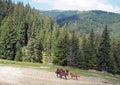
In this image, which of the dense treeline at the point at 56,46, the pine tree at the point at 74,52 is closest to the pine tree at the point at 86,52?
the dense treeline at the point at 56,46

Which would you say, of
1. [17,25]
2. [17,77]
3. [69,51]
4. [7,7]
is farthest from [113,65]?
[7,7]

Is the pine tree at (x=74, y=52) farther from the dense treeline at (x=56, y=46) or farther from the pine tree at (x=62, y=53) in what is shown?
the pine tree at (x=62, y=53)

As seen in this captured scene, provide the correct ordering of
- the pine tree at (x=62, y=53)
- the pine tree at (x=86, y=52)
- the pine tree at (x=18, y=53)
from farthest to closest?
1. the pine tree at (x=18, y=53)
2. the pine tree at (x=86, y=52)
3. the pine tree at (x=62, y=53)

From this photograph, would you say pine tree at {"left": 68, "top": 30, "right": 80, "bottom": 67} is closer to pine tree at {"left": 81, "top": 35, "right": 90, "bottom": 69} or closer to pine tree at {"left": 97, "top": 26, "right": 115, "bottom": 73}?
pine tree at {"left": 81, "top": 35, "right": 90, "bottom": 69}

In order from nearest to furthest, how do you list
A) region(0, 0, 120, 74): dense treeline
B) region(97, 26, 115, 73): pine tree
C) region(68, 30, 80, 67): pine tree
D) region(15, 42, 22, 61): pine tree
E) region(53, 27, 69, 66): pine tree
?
region(53, 27, 69, 66): pine tree
region(68, 30, 80, 67): pine tree
region(0, 0, 120, 74): dense treeline
region(97, 26, 115, 73): pine tree
region(15, 42, 22, 61): pine tree

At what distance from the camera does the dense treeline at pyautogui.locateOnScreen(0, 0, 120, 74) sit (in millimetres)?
81688

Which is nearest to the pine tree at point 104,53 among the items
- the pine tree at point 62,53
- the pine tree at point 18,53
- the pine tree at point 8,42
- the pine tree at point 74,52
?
the pine tree at point 74,52

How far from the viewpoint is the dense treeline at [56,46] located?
268ft

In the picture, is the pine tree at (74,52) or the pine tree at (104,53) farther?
the pine tree at (104,53)

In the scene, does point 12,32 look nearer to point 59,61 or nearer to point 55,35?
point 55,35

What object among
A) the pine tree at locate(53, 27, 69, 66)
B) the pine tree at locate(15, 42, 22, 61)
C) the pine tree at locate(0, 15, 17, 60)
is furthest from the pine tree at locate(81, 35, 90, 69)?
the pine tree at locate(0, 15, 17, 60)

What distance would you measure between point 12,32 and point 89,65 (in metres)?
35.3

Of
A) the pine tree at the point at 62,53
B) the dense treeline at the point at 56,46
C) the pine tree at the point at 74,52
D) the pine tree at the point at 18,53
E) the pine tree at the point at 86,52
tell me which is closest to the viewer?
the pine tree at the point at 62,53

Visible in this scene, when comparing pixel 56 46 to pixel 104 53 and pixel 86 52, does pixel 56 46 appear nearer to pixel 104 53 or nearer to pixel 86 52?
pixel 86 52
